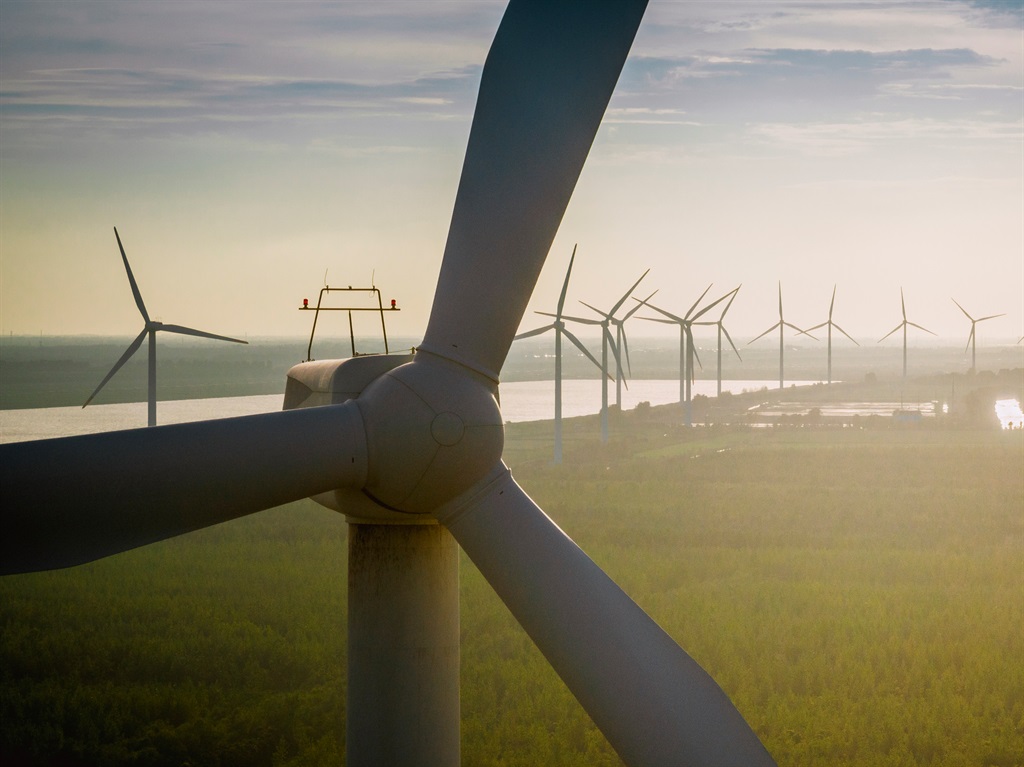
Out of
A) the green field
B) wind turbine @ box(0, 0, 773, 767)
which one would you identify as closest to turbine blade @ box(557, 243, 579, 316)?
the green field

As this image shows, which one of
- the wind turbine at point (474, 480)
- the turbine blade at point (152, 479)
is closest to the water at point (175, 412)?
the wind turbine at point (474, 480)

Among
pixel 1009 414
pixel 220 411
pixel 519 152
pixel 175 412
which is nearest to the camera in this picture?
pixel 519 152

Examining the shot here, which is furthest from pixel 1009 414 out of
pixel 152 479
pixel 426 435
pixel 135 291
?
pixel 152 479

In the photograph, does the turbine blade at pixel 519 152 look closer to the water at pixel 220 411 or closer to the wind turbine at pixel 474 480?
the wind turbine at pixel 474 480

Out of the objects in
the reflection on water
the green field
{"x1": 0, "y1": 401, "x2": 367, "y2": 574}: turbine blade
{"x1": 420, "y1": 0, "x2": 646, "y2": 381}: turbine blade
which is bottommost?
the green field

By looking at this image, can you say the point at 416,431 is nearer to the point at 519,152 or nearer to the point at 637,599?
the point at 519,152

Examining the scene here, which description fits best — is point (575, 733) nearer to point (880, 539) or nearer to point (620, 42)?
point (620, 42)

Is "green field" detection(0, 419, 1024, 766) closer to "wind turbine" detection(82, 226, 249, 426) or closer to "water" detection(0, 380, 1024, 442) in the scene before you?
"wind turbine" detection(82, 226, 249, 426)
